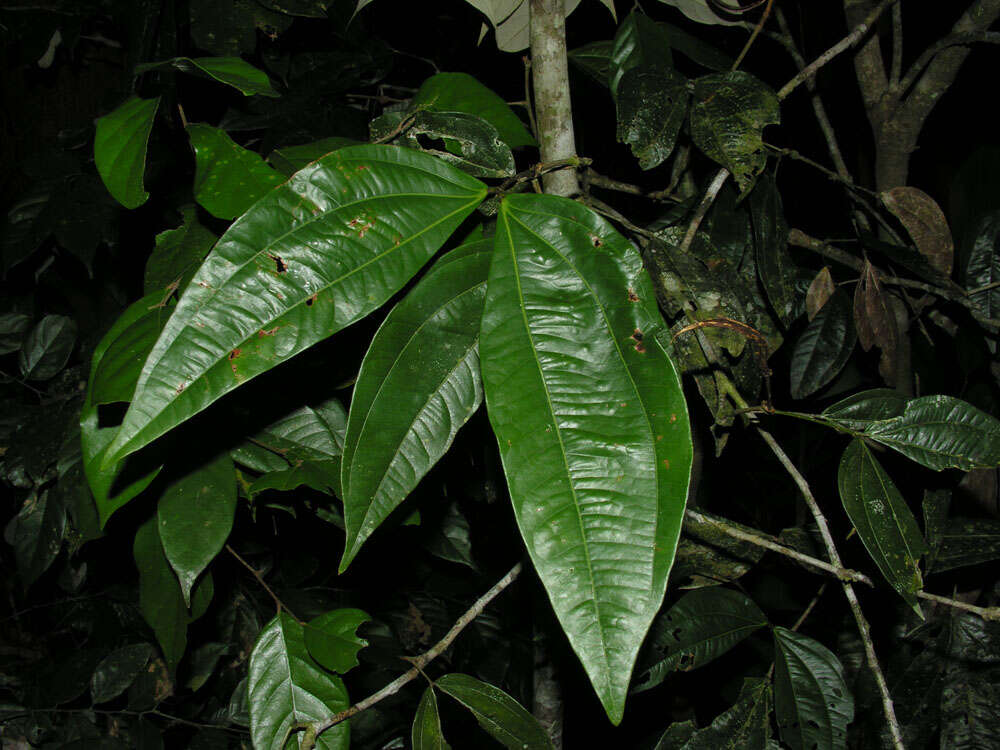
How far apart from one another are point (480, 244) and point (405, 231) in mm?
58

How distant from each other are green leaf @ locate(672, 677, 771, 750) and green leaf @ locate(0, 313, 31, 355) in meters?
1.10

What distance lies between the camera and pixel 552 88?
1.79 feet

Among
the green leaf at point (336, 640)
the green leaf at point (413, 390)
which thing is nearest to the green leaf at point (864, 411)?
the green leaf at point (413, 390)

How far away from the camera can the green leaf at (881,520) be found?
533 millimetres

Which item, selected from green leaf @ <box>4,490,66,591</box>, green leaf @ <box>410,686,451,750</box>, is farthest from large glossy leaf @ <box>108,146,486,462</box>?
green leaf @ <box>4,490,66,591</box>

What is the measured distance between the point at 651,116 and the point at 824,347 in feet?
1.35

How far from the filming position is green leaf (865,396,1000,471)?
0.57 meters

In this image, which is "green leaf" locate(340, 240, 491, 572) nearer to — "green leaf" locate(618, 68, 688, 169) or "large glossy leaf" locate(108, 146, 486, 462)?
"large glossy leaf" locate(108, 146, 486, 462)

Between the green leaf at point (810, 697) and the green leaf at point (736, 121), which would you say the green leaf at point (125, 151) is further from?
the green leaf at point (810, 697)

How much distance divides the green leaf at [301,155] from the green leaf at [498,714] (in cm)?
46

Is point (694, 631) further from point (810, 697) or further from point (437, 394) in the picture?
point (437, 394)

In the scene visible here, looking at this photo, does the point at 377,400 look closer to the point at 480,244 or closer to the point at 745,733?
the point at 480,244

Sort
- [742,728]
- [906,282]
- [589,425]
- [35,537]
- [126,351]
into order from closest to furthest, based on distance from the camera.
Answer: [589,425] < [126,351] < [742,728] < [906,282] < [35,537]

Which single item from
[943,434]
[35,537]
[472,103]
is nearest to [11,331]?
[35,537]
